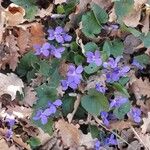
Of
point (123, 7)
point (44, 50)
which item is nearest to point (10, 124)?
point (44, 50)

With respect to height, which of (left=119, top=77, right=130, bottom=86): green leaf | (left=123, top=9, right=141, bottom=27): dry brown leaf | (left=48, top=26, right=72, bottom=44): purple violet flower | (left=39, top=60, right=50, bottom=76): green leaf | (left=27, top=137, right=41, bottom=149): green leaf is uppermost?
(left=123, top=9, right=141, bottom=27): dry brown leaf

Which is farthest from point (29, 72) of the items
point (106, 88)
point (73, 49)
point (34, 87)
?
point (106, 88)

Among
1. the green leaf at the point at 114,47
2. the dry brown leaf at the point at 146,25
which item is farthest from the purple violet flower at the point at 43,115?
the dry brown leaf at the point at 146,25

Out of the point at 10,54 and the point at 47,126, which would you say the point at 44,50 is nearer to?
the point at 10,54

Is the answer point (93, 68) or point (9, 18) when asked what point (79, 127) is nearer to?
point (93, 68)

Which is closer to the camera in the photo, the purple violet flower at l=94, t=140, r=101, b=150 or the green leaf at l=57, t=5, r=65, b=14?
the purple violet flower at l=94, t=140, r=101, b=150

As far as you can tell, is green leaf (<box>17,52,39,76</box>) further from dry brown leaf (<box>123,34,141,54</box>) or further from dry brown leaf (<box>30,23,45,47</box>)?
dry brown leaf (<box>123,34,141,54</box>)

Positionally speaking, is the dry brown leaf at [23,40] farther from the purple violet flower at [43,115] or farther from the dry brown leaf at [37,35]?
the purple violet flower at [43,115]

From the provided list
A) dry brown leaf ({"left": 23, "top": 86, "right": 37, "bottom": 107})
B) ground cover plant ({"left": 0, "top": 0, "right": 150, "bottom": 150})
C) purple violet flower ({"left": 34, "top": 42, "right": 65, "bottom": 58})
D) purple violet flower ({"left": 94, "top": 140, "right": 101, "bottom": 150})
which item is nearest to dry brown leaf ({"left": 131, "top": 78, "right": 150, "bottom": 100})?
ground cover plant ({"left": 0, "top": 0, "right": 150, "bottom": 150})
